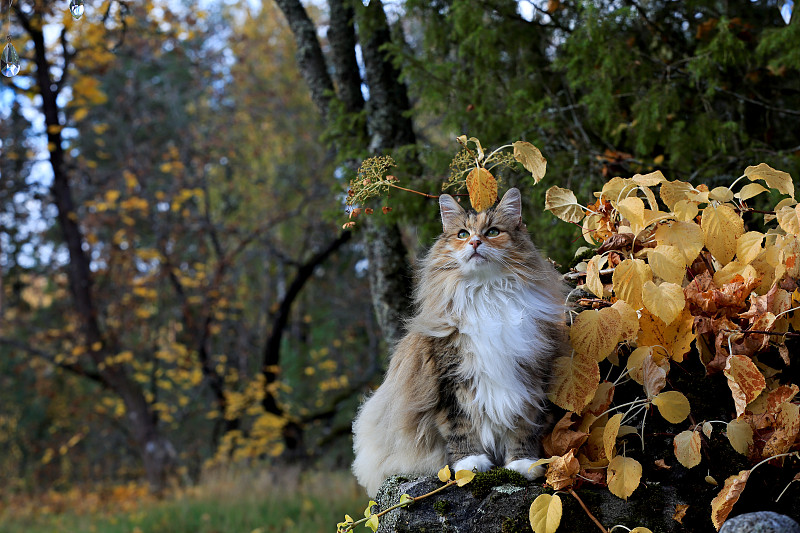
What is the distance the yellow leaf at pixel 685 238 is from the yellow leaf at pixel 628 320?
23cm

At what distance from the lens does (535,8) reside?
3977 millimetres

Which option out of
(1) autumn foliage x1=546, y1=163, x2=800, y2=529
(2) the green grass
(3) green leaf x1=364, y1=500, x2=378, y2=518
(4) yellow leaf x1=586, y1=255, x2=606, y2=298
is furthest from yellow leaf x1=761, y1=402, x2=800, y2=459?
(2) the green grass

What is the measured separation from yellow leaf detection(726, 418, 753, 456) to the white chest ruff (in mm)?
569

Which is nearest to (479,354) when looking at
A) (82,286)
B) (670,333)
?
(670,333)

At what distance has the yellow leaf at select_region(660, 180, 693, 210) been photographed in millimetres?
2262

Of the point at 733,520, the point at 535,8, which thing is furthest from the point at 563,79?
the point at 733,520

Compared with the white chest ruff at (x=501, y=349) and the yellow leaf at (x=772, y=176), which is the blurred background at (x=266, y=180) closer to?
the white chest ruff at (x=501, y=349)

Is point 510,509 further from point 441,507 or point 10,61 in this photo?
point 10,61

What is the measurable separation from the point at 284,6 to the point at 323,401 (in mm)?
7495

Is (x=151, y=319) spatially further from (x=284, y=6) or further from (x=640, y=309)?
(x=640, y=309)

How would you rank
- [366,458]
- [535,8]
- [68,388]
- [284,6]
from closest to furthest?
[366,458] < [535,8] < [284,6] < [68,388]

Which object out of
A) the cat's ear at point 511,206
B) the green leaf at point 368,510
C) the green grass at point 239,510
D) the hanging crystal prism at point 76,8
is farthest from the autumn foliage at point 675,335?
the green grass at point 239,510

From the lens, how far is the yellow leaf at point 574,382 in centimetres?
205

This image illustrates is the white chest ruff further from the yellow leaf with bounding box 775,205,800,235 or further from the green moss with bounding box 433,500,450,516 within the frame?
the yellow leaf with bounding box 775,205,800,235
